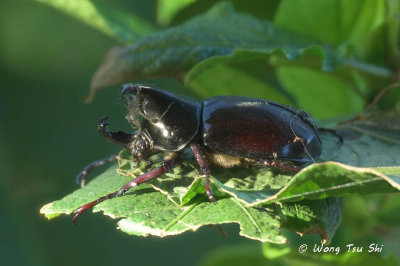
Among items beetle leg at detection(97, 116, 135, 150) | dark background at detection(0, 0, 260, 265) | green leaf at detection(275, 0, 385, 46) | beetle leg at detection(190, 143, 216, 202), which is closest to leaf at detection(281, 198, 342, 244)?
beetle leg at detection(190, 143, 216, 202)

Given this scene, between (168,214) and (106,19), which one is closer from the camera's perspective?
(168,214)

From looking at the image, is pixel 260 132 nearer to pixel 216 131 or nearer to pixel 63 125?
pixel 216 131

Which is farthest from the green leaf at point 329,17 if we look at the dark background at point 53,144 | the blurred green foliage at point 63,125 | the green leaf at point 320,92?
the dark background at point 53,144

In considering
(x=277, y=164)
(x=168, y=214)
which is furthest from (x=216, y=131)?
(x=168, y=214)

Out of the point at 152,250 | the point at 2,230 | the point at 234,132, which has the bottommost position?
the point at 152,250

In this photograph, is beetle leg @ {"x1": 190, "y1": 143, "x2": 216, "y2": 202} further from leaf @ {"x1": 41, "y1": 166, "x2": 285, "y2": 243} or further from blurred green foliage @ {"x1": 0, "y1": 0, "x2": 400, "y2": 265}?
blurred green foliage @ {"x1": 0, "y1": 0, "x2": 400, "y2": 265}

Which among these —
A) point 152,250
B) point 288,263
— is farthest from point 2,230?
point 288,263

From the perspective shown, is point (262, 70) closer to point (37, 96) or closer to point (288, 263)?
point (288, 263)
